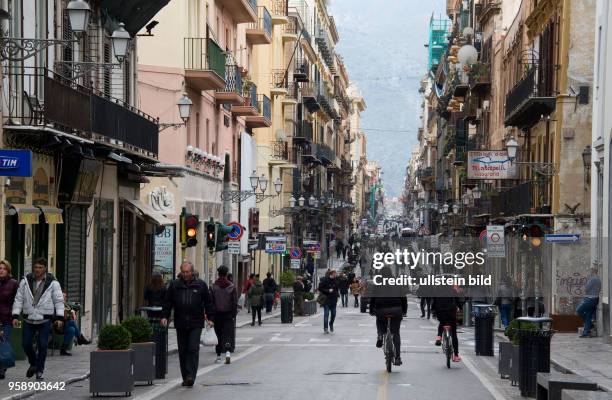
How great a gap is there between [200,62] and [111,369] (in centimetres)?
2502

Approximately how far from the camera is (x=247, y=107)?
52156mm

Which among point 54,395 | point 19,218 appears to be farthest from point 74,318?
point 54,395

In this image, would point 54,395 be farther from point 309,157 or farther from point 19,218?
point 309,157

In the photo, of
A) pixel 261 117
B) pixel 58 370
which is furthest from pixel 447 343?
pixel 261 117

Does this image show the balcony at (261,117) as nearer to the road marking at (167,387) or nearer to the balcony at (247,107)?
the balcony at (247,107)

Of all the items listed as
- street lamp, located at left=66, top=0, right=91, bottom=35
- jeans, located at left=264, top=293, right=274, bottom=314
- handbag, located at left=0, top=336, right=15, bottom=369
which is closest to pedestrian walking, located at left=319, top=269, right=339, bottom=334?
jeans, located at left=264, top=293, right=274, bottom=314

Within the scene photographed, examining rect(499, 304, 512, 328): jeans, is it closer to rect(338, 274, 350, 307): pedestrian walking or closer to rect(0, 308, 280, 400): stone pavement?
rect(0, 308, 280, 400): stone pavement

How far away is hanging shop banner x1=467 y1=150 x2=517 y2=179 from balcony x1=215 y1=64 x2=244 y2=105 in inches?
318

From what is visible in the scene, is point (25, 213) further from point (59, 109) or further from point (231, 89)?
point (231, 89)

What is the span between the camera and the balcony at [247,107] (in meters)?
52.0

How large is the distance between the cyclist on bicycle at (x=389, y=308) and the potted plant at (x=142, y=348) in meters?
4.87

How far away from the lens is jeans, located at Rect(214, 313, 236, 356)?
77.8 feet

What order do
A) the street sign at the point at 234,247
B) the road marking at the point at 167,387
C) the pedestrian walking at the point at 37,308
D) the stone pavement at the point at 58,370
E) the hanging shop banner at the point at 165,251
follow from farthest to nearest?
the street sign at the point at 234,247, the hanging shop banner at the point at 165,251, the pedestrian walking at the point at 37,308, the stone pavement at the point at 58,370, the road marking at the point at 167,387

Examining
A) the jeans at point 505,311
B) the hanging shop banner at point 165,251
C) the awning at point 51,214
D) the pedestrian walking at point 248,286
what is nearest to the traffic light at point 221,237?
the pedestrian walking at point 248,286
